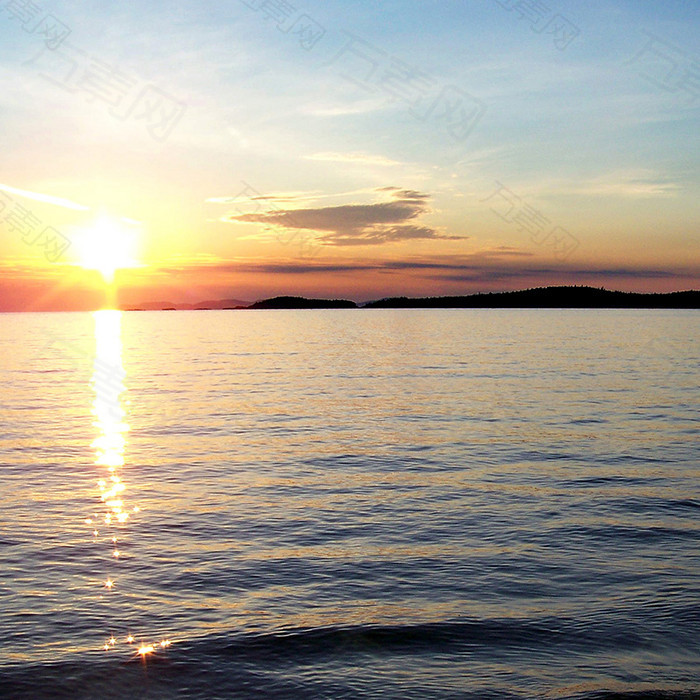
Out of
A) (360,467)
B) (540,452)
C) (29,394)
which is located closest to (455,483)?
(360,467)

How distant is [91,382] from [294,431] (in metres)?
32.4

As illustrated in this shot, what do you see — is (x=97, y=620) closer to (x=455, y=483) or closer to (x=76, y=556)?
(x=76, y=556)

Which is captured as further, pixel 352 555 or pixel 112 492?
pixel 112 492

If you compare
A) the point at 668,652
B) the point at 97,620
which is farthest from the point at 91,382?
the point at 668,652

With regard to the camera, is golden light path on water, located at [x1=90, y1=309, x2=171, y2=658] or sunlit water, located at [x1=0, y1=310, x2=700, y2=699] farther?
golden light path on water, located at [x1=90, y1=309, x2=171, y2=658]

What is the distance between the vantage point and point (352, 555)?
16.6 meters

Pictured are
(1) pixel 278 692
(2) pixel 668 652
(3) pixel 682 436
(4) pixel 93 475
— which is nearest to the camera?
(1) pixel 278 692

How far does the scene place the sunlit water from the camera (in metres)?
11.5

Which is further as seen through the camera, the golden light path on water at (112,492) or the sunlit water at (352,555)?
the golden light path on water at (112,492)

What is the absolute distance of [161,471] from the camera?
1021 inches

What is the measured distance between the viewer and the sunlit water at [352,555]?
1148cm

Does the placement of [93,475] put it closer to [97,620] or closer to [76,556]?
[76,556]

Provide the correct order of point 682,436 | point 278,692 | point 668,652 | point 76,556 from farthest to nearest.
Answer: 1. point 682,436
2. point 76,556
3. point 668,652
4. point 278,692

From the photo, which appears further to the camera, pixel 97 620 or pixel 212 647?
pixel 97 620
